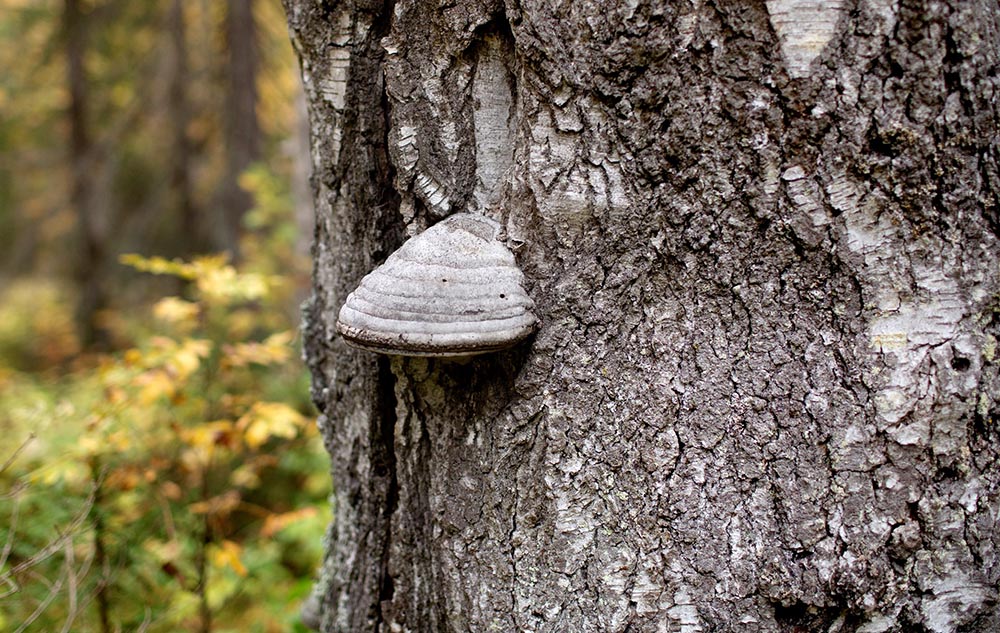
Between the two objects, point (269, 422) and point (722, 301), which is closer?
point (722, 301)

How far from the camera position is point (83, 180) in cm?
941

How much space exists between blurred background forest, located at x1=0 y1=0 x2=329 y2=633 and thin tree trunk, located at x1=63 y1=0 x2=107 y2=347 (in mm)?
30

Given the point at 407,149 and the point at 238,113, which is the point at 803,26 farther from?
the point at 238,113

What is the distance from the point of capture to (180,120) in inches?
366

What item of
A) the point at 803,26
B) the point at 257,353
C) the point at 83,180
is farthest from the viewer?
the point at 83,180

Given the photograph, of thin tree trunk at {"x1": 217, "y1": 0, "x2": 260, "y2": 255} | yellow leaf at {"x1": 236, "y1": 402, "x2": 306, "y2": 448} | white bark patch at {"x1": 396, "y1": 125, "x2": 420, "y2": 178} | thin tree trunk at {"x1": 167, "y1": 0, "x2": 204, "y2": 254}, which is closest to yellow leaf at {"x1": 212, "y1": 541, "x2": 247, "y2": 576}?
yellow leaf at {"x1": 236, "y1": 402, "x2": 306, "y2": 448}

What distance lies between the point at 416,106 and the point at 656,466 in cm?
109

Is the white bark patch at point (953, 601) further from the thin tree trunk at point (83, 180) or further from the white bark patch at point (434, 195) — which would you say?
the thin tree trunk at point (83, 180)

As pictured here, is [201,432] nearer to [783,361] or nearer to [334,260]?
[334,260]

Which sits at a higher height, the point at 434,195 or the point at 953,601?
the point at 434,195

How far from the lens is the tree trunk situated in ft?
4.68

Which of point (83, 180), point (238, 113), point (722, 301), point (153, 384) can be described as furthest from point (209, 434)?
point (83, 180)

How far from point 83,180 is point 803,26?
1040 cm

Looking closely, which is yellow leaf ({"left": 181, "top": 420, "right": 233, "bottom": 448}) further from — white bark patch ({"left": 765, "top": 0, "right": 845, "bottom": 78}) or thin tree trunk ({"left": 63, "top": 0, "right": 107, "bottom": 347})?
thin tree trunk ({"left": 63, "top": 0, "right": 107, "bottom": 347})
